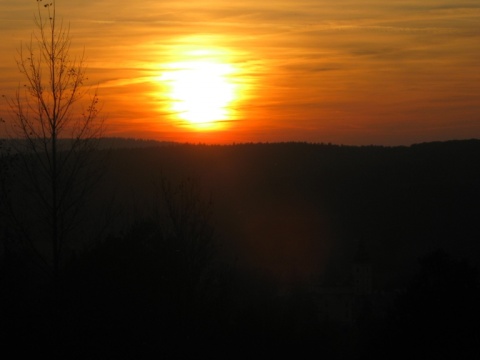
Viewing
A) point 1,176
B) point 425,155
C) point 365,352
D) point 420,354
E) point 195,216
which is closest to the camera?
point 1,176

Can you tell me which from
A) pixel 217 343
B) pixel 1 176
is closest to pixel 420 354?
pixel 217 343

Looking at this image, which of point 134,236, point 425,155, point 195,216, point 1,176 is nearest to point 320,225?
point 425,155

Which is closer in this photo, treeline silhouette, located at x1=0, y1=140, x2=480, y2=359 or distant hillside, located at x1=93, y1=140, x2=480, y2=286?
treeline silhouette, located at x1=0, y1=140, x2=480, y2=359

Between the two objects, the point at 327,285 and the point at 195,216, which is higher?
the point at 195,216

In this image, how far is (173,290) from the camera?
17.3 meters

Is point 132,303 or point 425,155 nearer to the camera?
point 132,303

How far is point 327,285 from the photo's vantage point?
51.2m

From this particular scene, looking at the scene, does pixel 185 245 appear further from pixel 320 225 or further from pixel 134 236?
pixel 320 225

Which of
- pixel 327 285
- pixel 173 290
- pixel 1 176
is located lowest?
pixel 327 285

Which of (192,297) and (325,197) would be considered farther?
(325,197)

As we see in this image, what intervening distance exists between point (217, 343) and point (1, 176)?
5398 mm

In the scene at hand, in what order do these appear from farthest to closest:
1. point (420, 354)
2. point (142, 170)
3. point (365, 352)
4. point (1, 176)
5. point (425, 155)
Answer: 1. point (425, 155)
2. point (142, 170)
3. point (365, 352)
4. point (420, 354)
5. point (1, 176)

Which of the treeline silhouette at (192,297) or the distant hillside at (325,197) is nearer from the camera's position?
the treeline silhouette at (192,297)

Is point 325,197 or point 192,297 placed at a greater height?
point 192,297
